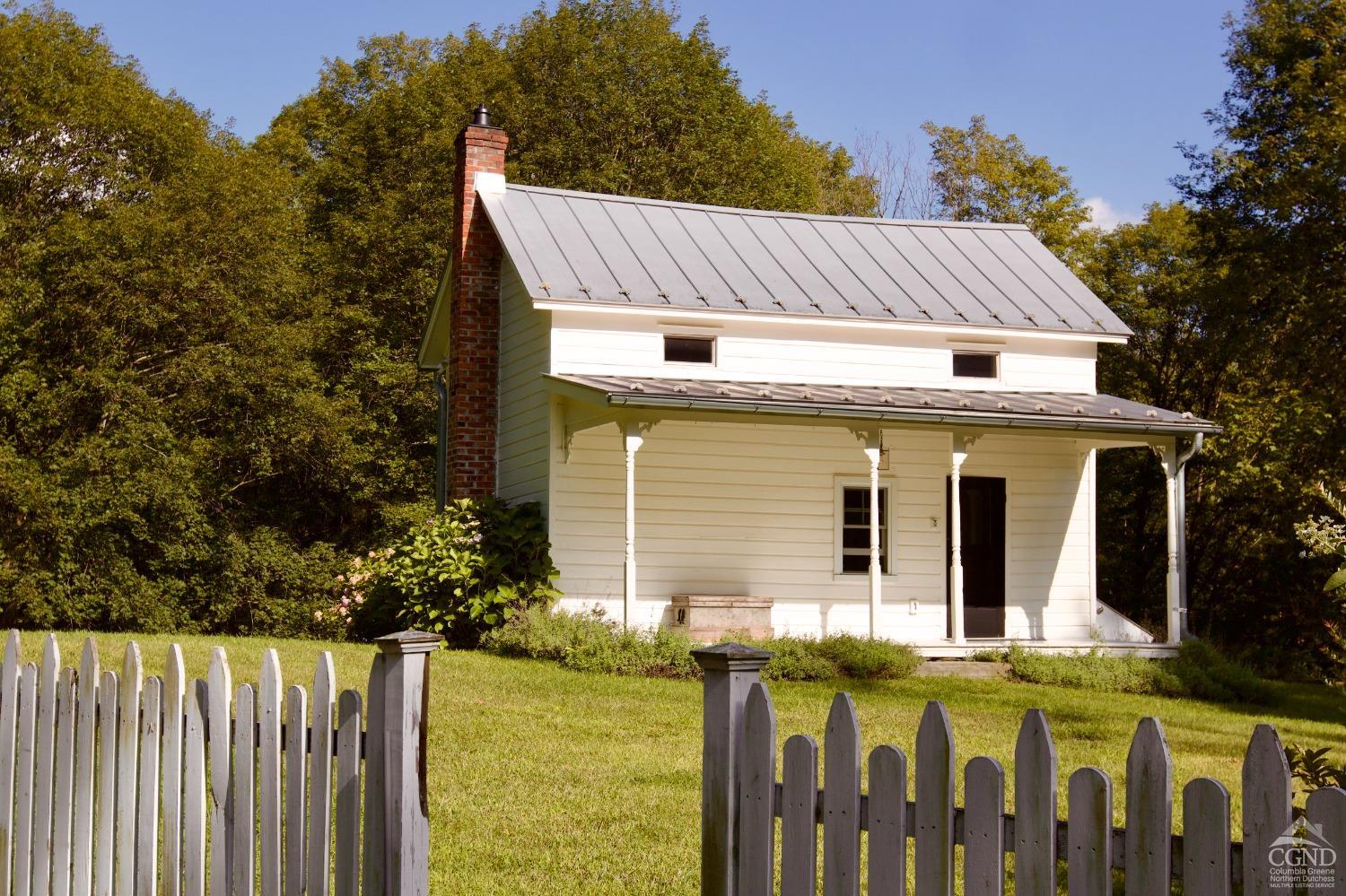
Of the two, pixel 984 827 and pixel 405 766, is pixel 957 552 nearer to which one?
pixel 405 766

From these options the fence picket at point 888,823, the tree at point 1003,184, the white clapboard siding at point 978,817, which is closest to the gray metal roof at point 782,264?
the tree at point 1003,184

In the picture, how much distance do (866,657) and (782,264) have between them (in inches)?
241

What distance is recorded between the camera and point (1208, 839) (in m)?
2.36

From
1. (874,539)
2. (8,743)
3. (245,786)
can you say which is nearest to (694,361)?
(874,539)

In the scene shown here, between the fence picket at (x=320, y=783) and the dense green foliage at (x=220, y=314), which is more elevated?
the dense green foliage at (x=220, y=314)

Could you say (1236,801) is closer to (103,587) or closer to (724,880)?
(724,880)

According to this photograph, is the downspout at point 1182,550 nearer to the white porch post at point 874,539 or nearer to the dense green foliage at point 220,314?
the white porch post at point 874,539

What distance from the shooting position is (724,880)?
3.20 metres

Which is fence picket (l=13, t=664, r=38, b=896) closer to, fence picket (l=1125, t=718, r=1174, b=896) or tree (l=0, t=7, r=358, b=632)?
fence picket (l=1125, t=718, r=1174, b=896)

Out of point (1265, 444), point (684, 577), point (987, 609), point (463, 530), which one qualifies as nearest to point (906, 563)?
point (987, 609)

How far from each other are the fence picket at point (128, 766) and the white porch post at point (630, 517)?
1077 centimetres

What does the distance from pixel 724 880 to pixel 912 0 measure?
2995 centimetres

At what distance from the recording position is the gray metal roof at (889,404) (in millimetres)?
14797

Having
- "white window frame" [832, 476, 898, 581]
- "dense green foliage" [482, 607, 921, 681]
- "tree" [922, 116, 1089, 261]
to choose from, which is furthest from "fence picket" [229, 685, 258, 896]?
"tree" [922, 116, 1089, 261]
